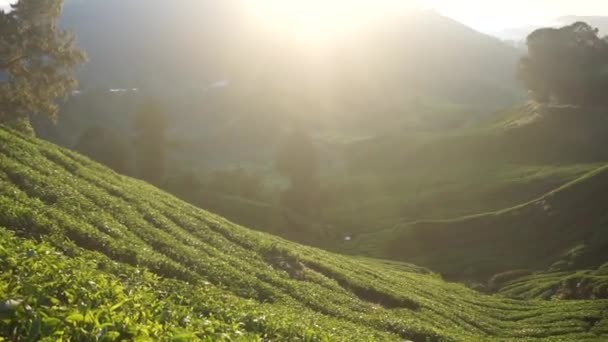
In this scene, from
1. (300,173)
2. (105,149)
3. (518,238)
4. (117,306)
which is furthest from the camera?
(105,149)

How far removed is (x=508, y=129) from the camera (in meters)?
171

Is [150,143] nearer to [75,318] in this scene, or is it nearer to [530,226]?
[530,226]

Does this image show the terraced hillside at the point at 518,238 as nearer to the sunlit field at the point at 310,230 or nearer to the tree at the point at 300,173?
the sunlit field at the point at 310,230

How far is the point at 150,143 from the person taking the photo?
16162 cm

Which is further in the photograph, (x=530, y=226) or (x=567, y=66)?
(x=567, y=66)

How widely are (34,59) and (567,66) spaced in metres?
158

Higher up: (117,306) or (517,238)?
(117,306)

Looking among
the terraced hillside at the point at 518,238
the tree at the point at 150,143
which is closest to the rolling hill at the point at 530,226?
the terraced hillside at the point at 518,238

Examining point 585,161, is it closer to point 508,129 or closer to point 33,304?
point 508,129

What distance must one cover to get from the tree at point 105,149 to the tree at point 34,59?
90.4 metres

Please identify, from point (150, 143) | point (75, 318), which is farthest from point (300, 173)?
point (75, 318)

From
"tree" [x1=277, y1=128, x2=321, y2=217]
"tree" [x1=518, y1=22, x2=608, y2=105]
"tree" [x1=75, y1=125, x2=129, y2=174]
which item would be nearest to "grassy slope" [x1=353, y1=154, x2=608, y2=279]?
"tree" [x1=277, y1=128, x2=321, y2=217]

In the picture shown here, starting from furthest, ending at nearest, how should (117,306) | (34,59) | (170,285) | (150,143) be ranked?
(150,143) → (34,59) → (170,285) → (117,306)

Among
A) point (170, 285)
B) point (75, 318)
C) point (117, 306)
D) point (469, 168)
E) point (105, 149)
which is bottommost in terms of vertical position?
point (105, 149)
